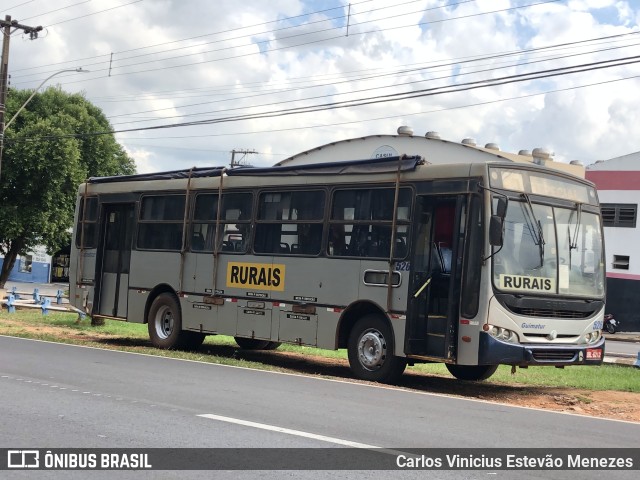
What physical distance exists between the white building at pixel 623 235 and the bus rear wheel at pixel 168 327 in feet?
81.8

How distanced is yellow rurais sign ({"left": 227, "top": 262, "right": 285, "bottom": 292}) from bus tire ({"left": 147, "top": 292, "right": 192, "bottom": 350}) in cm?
180

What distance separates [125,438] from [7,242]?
38.1 meters

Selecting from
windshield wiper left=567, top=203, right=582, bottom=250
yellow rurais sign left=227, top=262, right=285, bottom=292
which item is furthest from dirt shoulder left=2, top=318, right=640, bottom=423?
windshield wiper left=567, top=203, right=582, bottom=250

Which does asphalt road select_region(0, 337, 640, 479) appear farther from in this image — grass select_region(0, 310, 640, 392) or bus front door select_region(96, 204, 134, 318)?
bus front door select_region(96, 204, 134, 318)

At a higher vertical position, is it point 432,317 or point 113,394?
point 432,317

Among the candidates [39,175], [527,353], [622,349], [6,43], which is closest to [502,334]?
[527,353]

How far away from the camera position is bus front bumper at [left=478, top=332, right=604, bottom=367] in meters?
12.1

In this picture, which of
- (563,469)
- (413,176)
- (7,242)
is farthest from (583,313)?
(7,242)

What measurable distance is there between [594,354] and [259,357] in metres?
6.88

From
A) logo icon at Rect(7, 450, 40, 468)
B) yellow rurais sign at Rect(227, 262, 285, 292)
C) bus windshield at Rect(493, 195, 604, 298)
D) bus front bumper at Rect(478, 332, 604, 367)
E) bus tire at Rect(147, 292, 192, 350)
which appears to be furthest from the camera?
bus tire at Rect(147, 292, 192, 350)

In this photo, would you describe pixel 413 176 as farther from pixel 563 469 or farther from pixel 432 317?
pixel 563 469

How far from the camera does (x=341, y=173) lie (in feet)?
47.5

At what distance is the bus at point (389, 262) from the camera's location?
40.9 ft

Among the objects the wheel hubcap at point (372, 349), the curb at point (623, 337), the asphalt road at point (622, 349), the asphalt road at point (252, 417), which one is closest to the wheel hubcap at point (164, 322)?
the asphalt road at point (252, 417)
